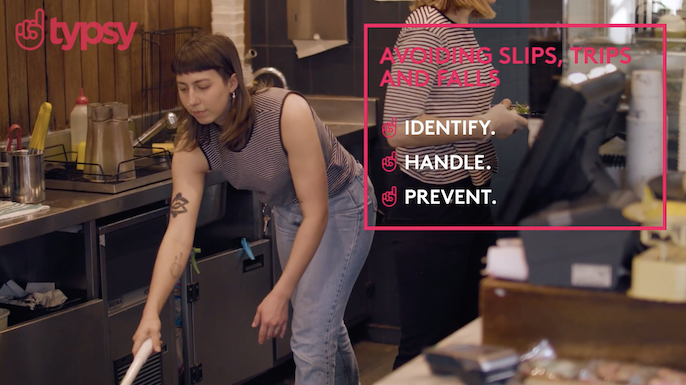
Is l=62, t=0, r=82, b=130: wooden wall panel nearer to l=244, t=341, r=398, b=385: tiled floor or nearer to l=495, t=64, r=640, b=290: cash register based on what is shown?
l=244, t=341, r=398, b=385: tiled floor

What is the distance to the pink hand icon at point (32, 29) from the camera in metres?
2.39

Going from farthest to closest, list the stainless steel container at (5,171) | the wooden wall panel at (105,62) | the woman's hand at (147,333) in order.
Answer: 1. the wooden wall panel at (105,62)
2. the stainless steel container at (5,171)
3. the woman's hand at (147,333)

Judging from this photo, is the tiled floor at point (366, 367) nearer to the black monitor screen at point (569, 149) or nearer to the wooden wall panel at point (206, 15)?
the wooden wall panel at point (206, 15)

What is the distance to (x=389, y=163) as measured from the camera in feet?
7.93

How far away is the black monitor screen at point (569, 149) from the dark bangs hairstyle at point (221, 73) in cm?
79

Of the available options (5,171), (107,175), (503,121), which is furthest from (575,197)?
(5,171)

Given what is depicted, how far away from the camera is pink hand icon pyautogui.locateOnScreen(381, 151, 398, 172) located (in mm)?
2123

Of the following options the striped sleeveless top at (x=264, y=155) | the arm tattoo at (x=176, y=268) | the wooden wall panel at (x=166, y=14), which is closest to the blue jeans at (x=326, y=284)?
the striped sleeveless top at (x=264, y=155)

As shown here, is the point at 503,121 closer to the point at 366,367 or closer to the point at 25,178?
the point at 25,178

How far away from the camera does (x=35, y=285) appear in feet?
6.86

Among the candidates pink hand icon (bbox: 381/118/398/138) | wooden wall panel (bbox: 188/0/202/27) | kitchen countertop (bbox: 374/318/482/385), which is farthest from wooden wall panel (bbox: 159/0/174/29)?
kitchen countertop (bbox: 374/318/482/385)

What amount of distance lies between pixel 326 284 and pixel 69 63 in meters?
1.16

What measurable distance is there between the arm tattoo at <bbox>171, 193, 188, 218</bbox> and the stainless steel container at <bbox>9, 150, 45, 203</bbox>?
1.36 feet

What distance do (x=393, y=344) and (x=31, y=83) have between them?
1.56 metres
